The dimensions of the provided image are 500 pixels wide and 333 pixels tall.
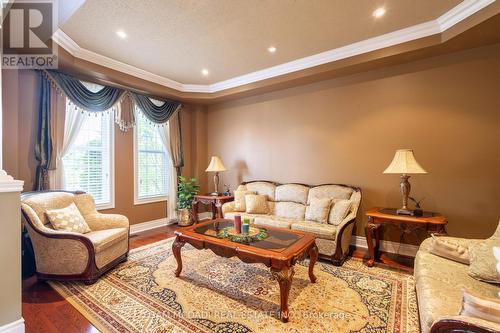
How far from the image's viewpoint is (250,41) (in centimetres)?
328

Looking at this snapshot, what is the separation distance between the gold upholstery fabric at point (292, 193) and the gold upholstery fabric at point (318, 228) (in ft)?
1.95

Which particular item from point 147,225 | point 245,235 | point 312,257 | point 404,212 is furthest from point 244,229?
point 147,225

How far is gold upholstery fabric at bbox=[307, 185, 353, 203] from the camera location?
372cm

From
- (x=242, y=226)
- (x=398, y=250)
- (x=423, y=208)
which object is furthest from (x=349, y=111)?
(x=242, y=226)

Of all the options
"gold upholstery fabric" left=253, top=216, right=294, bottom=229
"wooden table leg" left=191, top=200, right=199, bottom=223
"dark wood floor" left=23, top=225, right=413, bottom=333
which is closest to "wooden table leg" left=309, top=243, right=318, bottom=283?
"gold upholstery fabric" left=253, top=216, right=294, bottom=229

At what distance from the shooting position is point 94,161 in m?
4.17

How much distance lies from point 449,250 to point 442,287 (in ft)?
2.07

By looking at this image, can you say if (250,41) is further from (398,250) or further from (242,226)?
(398,250)

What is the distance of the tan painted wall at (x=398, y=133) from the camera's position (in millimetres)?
3002

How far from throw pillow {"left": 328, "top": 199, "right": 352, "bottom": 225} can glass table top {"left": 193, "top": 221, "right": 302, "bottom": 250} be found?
3.30ft

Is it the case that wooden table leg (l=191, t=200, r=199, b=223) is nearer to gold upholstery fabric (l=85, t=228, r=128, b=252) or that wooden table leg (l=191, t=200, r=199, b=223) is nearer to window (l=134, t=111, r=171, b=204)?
window (l=134, t=111, r=171, b=204)

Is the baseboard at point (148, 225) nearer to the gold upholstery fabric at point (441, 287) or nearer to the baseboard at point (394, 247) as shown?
the baseboard at point (394, 247)

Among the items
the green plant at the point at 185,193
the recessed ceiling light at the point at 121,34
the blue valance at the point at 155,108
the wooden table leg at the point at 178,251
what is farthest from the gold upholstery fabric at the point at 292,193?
the recessed ceiling light at the point at 121,34

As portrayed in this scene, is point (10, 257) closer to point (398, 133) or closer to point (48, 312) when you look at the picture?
point (48, 312)
